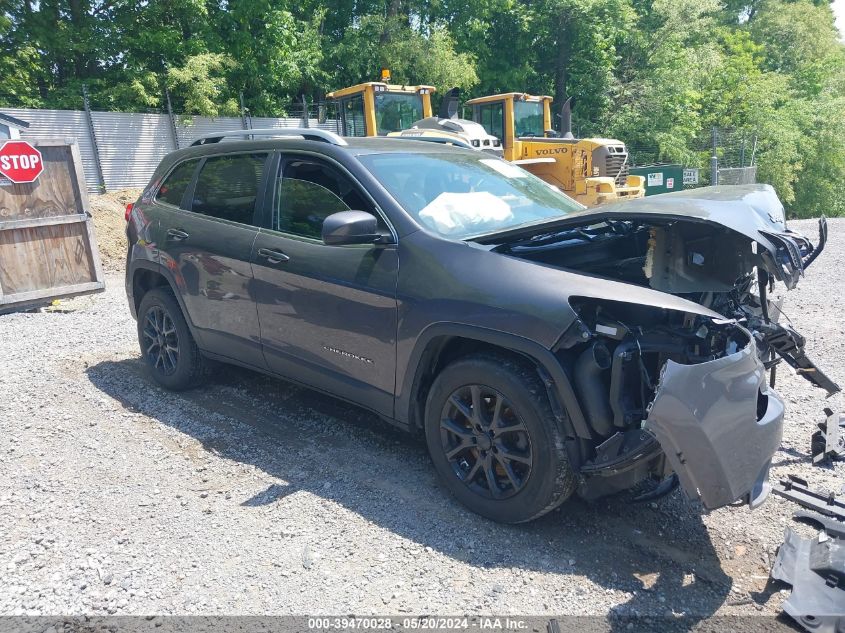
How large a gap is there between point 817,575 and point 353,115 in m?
14.1

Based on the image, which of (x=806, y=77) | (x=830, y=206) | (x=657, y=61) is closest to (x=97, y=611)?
(x=657, y=61)

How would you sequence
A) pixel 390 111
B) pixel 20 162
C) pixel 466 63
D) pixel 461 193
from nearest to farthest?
1. pixel 461 193
2. pixel 20 162
3. pixel 390 111
4. pixel 466 63

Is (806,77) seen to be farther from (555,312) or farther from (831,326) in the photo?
(555,312)

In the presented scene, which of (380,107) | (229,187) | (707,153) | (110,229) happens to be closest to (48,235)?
(229,187)

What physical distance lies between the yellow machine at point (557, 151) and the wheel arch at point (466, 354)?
38.9ft

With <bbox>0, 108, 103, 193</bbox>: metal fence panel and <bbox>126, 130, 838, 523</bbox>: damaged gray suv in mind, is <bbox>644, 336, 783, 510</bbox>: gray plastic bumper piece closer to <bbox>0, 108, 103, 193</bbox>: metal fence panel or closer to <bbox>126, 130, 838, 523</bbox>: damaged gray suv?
<bbox>126, 130, 838, 523</bbox>: damaged gray suv

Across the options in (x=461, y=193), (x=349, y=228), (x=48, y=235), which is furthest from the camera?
(x=48, y=235)

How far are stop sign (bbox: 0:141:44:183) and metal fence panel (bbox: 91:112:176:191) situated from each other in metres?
11.6

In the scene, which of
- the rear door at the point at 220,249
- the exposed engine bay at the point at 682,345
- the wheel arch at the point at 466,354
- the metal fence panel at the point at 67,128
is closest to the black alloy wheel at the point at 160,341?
the rear door at the point at 220,249

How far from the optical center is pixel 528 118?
17.2 meters

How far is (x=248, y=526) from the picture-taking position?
11.2 ft

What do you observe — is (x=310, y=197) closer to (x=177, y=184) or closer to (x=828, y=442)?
(x=177, y=184)

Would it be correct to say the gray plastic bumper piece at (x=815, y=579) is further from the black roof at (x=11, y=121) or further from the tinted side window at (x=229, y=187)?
the black roof at (x=11, y=121)

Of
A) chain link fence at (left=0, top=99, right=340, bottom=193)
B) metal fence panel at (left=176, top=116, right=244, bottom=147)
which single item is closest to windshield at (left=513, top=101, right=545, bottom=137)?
chain link fence at (left=0, top=99, right=340, bottom=193)
